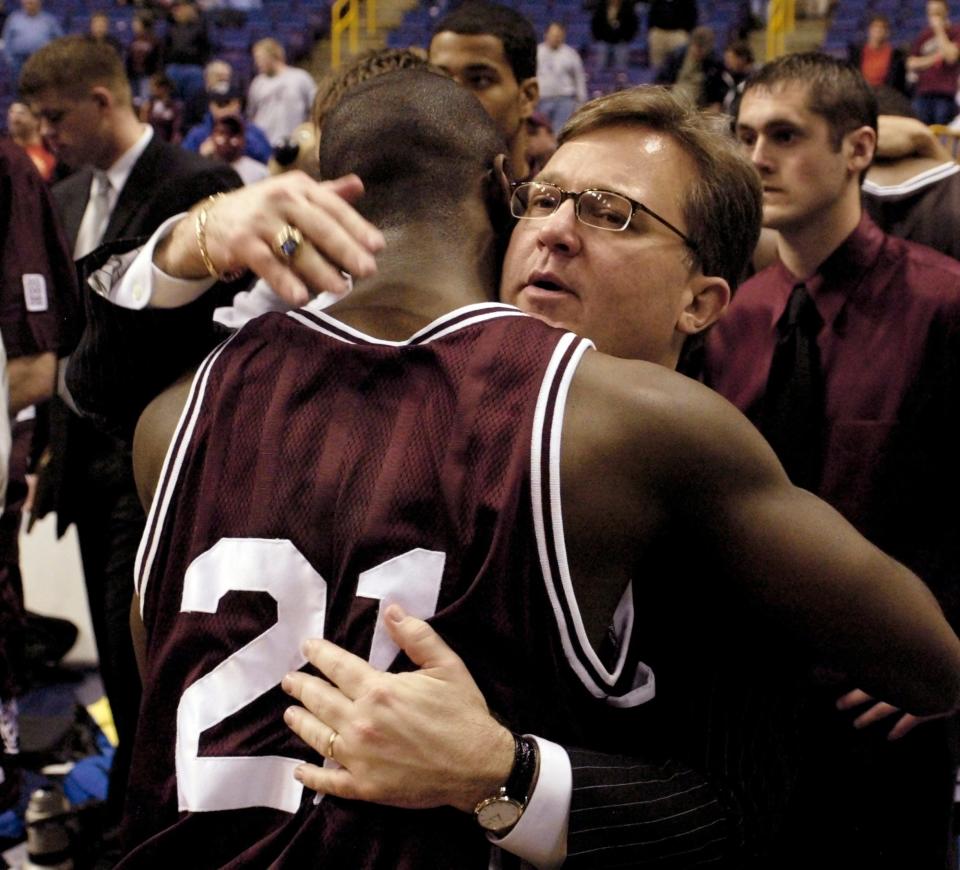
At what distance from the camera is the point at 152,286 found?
153 cm

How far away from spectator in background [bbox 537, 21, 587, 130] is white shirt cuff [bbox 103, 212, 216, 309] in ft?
34.6

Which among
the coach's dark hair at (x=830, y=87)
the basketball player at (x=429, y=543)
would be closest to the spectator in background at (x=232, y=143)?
the coach's dark hair at (x=830, y=87)

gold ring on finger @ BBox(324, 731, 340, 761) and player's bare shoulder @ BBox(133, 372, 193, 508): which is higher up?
player's bare shoulder @ BBox(133, 372, 193, 508)

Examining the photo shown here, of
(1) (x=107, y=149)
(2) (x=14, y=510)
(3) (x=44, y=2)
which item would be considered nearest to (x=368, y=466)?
(2) (x=14, y=510)

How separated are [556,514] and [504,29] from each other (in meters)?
2.39

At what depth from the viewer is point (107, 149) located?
4074 mm

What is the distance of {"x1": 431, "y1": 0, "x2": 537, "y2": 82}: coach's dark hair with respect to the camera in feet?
11.0

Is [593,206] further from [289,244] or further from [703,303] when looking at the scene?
[289,244]

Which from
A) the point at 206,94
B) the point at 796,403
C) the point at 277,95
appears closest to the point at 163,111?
the point at 206,94

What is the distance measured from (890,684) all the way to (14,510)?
8.19ft

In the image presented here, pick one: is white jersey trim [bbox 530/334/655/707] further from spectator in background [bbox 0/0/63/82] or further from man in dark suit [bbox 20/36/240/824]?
spectator in background [bbox 0/0/63/82]

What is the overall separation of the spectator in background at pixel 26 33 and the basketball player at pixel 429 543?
13.6 meters

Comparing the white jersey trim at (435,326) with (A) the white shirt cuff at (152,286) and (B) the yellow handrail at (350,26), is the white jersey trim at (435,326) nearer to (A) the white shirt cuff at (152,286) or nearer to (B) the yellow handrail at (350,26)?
(A) the white shirt cuff at (152,286)

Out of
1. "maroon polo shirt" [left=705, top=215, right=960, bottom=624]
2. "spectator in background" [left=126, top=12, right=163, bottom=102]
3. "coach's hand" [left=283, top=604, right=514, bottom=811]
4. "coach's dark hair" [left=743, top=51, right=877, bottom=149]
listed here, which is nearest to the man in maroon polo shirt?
"maroon polo shirt" [left=705, top=215, right=960, bottom=624]
